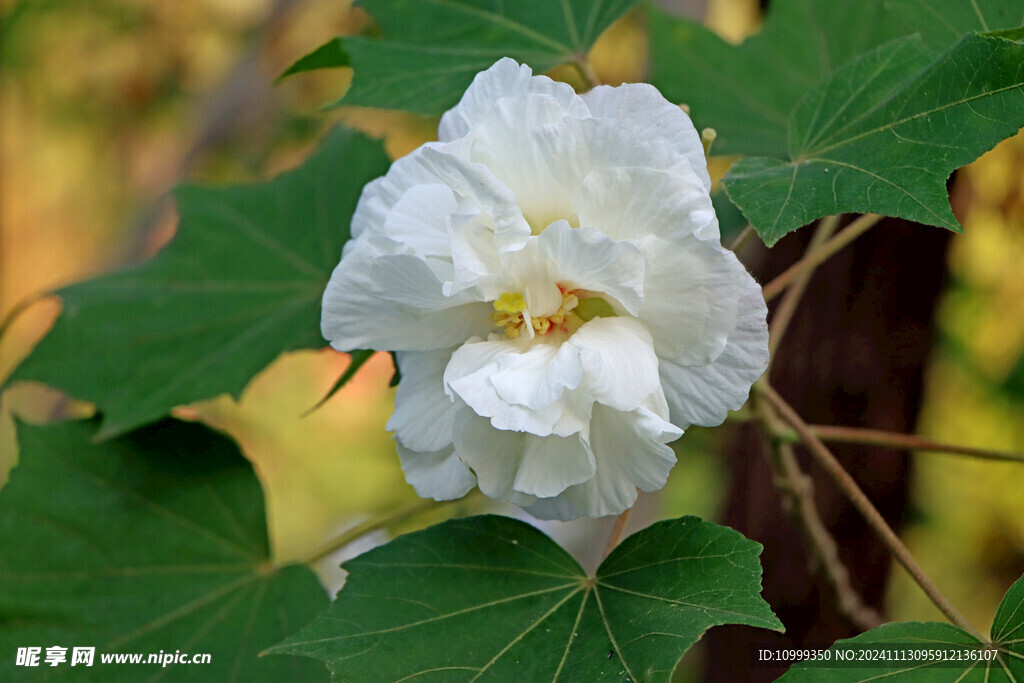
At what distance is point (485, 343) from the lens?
0.48 m

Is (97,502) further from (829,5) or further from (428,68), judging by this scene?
(829,5)

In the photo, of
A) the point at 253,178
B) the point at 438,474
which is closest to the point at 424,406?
the point at 438,474

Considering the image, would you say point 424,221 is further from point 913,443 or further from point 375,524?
point 913,443

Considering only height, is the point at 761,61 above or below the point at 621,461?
above

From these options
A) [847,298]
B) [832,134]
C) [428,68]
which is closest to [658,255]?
[832,134]

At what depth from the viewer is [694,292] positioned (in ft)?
1.48

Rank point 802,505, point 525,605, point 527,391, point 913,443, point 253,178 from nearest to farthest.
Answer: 1. point 527,391
2. point 525,605
3. point 913,443
4. point 802,505
5. point 253,178

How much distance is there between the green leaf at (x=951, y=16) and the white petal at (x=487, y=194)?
1.21ft

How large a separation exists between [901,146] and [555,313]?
24 centimetres

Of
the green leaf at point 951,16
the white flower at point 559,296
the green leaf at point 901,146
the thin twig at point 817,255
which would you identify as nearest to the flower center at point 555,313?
the white flower at point 559,296

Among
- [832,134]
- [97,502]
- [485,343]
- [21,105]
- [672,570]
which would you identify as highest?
[832,134]

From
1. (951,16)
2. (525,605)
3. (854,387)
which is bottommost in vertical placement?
(854,387)

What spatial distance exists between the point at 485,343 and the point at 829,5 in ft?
2.10

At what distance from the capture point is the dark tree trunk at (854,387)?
116 cm
